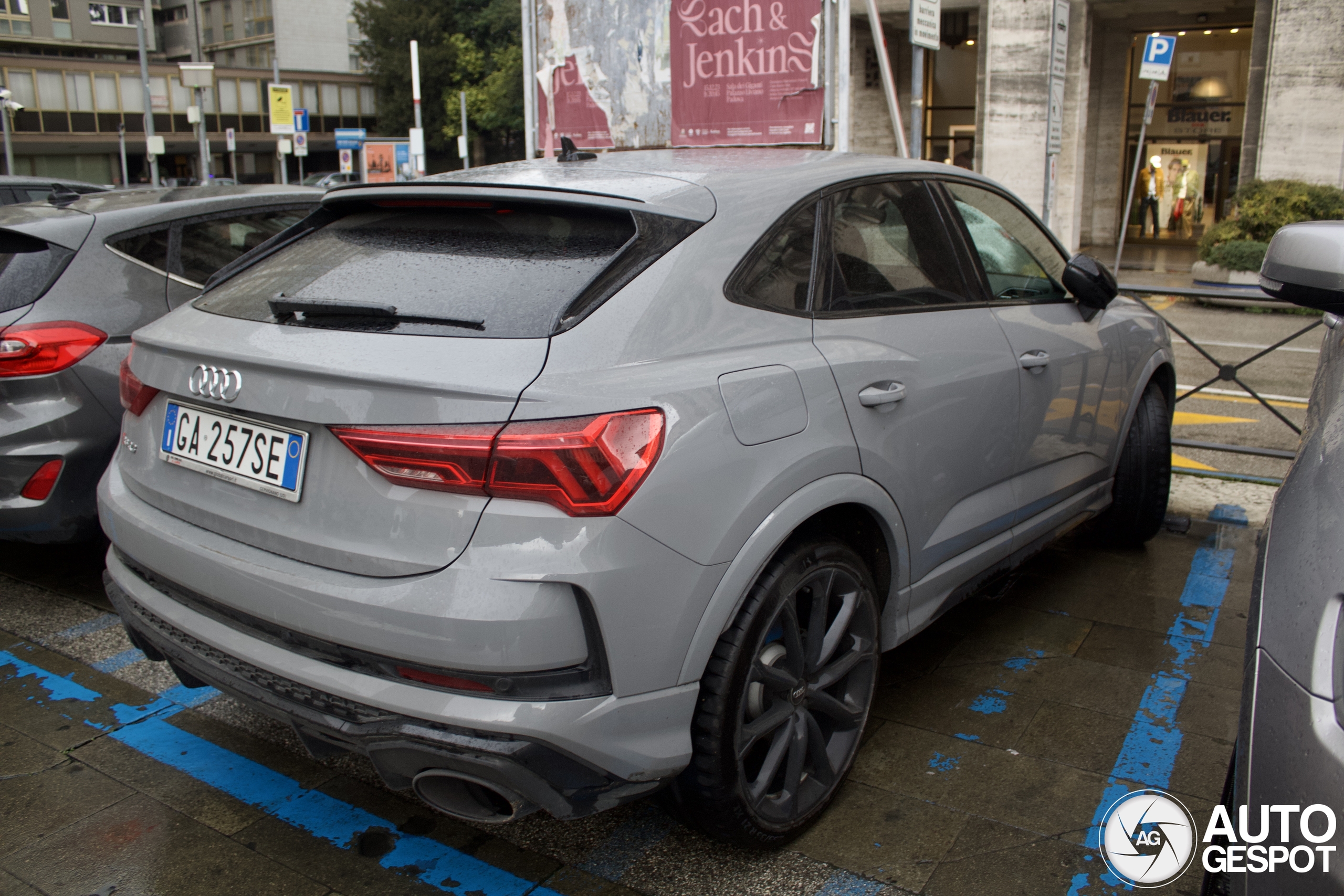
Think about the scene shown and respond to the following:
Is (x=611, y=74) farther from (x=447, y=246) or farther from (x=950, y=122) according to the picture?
(x=950, y=122)

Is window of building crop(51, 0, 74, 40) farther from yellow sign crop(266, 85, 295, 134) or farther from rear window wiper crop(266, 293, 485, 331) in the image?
rear window wiper crop(266, 293, 485, 331)

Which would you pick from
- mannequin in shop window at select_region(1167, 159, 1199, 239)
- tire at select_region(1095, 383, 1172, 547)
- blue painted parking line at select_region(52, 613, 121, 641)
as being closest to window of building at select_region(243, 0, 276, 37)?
mannequin in shop window at select_region(1167, 159, 1199, 239)

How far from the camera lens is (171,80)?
58.0 meters

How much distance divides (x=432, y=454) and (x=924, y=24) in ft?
21.5

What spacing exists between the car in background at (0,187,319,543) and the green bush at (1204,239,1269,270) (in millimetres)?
15562

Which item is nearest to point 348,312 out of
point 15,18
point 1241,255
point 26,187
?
point 26,187

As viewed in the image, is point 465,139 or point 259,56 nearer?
point 465,139

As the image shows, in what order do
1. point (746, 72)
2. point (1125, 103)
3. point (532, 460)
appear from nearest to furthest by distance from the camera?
1. point (532, 460)
2. point (746, 72)
3. point (1125, 103)

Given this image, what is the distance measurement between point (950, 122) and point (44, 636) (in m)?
25.5

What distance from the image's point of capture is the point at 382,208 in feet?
9.24

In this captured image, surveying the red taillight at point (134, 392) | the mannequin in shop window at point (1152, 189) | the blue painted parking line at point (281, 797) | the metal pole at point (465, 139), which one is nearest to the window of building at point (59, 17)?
the metal pole at point (465, 139)

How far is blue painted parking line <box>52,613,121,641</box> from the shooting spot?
160 inches

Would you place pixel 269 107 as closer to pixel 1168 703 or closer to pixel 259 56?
pixel 259 56
